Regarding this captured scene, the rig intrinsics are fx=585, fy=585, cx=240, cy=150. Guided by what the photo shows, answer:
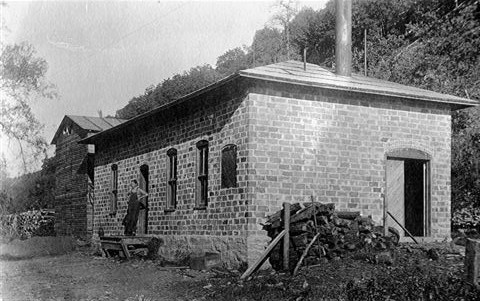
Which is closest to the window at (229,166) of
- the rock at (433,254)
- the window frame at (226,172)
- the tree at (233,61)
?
the window frame at (226,172)

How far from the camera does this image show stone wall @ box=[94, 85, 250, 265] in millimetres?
13883

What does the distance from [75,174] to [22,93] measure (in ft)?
16.6

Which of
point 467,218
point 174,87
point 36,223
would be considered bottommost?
point 36,223

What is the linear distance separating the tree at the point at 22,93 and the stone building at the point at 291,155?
1155 centimetres

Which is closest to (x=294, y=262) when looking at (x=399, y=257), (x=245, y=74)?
(x=399, y=257)

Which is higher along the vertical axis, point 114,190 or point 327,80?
point 327,80

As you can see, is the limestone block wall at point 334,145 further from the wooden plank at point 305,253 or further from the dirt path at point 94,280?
the dirt path at point 94,280

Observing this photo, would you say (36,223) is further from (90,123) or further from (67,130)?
(90,123)

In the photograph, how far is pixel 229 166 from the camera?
14406 millimetres

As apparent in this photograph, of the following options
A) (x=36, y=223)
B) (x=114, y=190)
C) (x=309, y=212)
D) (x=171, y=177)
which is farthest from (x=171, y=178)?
(x=36, y=223)

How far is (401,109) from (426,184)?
2.21 m

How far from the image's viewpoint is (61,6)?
11.5 metres

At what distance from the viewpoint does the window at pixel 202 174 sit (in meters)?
15.7

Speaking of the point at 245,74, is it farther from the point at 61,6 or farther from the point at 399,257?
the point at 399,257
